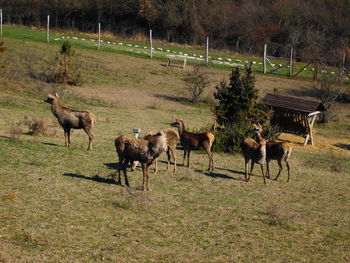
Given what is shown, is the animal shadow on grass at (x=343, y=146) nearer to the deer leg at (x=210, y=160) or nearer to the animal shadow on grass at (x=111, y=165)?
the deer leg at (x=210, y=160)

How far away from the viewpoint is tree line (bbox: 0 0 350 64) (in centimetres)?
6325

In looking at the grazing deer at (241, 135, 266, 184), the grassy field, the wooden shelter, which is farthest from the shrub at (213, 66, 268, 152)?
the grazing deer at (241, 135, 266, 184)

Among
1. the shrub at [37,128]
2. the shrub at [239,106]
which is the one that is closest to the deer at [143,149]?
the shrub at [37,128]

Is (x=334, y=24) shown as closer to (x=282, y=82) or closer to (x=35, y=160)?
(x=282, y=82)

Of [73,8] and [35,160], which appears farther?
[73,8]

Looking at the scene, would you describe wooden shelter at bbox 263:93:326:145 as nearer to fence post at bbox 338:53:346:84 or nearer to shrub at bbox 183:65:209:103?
shrub at bbox 183:65:209:103

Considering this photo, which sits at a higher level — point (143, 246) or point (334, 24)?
point (334, 24)

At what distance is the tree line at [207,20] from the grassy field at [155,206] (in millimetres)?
38587

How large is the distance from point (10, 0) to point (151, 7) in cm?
1591

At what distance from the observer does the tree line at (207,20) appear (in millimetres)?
63250

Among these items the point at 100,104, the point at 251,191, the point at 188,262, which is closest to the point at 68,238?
the point at 188,262

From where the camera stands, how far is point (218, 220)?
47.3 feet

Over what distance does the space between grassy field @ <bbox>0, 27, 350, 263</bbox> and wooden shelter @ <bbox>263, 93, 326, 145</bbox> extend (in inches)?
49.6

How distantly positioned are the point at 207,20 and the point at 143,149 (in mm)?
54450
